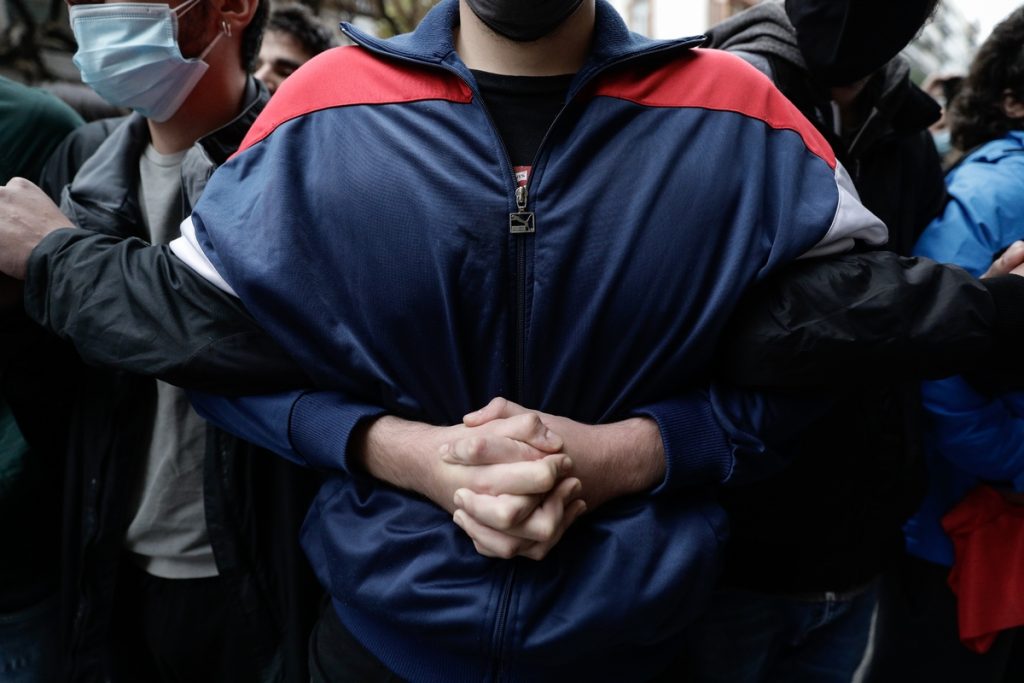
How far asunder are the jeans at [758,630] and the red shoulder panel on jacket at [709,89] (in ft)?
3.83

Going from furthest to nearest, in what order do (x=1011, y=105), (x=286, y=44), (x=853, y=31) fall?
(x=286, y=44)
(x=1011, y=105)
(x=853, y=31)

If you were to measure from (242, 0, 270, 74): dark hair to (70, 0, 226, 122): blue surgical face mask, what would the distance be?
19 centimetres

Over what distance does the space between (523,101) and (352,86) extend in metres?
0.33

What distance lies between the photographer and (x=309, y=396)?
55.6 inches

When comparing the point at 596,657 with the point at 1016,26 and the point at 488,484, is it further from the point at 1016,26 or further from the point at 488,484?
the point at 1016,26

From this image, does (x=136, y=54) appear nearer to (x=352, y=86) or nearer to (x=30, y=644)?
(x=352, y=86)

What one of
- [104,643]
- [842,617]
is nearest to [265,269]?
[104,643]

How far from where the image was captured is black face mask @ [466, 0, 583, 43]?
1.29 meters

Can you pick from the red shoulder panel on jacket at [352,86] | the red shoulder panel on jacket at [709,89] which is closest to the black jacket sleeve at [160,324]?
the red shoulder panel on jacket at [352,86]

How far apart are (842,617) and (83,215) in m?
2.17

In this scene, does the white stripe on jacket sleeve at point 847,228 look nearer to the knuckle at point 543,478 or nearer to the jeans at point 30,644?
the knuckle at point 543,478

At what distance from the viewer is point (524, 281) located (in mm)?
1310

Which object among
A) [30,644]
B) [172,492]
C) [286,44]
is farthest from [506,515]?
[286,44]

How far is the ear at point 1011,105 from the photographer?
2.18 m
